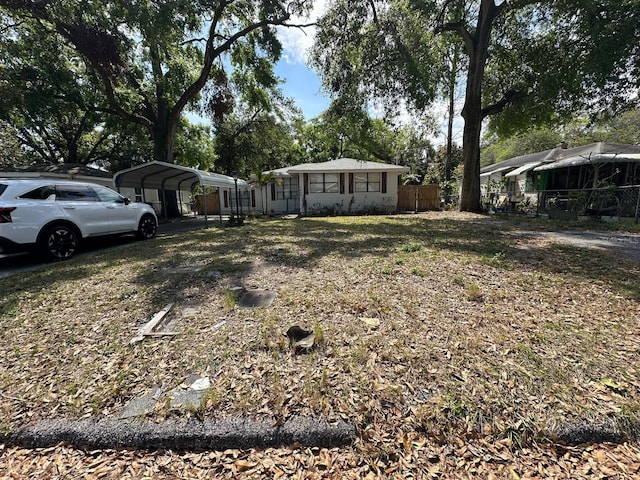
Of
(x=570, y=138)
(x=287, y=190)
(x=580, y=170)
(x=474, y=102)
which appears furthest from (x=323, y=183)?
(x=570, y=138)

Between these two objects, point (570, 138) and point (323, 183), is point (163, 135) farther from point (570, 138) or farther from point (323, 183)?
point (570, 138)

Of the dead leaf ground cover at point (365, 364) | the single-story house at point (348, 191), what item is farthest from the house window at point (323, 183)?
the dead leaf ground cover at point (365, 364)

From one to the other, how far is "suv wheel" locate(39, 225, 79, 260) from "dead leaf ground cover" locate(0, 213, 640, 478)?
1.47m

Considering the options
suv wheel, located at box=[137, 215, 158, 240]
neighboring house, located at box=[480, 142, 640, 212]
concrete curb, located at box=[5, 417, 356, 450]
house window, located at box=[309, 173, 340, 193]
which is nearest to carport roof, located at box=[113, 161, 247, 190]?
suv wheel, located at box=[137, 215, 158, 240]

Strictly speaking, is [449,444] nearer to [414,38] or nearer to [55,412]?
[55,412]

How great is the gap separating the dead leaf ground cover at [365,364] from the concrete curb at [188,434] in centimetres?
5

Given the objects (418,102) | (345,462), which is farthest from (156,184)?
(345,462)

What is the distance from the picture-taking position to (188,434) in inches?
A: 66.4

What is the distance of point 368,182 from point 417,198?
10.8 ft

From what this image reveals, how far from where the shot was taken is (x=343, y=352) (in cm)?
238

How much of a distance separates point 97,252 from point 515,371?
27.0 feet

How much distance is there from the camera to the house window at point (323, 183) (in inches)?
643

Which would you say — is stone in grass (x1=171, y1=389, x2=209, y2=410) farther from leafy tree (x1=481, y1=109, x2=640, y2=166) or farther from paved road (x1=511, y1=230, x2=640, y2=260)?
leafy tree (x1=481, y1=109, x2=640, y2=166)

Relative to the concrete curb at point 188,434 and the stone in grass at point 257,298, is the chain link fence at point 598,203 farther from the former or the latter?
A: the concrete curb at point 188,434
